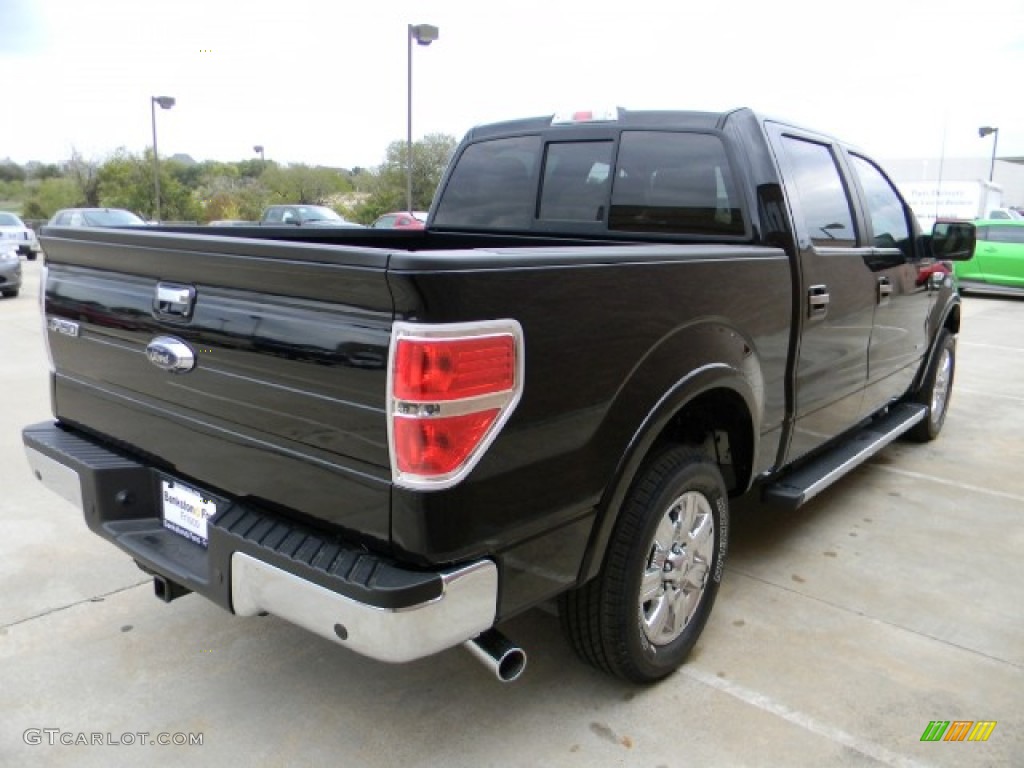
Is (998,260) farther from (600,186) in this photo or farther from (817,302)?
(600,186)

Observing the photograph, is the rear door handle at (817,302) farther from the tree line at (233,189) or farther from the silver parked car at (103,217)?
the tree line at (233,189)

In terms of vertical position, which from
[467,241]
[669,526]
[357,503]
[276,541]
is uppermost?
[467,241]

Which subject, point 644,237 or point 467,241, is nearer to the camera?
point 644,237

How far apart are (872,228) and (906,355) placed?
3.41ft

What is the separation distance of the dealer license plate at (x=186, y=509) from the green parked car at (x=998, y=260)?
1645 centimetres

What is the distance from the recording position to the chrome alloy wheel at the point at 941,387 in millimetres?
5734

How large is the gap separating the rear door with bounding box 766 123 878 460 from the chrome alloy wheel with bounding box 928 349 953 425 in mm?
1847

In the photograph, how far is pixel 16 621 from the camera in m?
3.18

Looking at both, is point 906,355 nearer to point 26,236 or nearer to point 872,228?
point 872,228

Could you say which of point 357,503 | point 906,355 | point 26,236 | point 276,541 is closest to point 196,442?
point 276,541

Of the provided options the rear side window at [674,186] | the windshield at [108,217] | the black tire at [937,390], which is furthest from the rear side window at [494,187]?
the windshield at [108,217]

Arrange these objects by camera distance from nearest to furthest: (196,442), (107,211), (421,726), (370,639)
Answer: (370,639)
(196,442)
(421,726)
(107,211)

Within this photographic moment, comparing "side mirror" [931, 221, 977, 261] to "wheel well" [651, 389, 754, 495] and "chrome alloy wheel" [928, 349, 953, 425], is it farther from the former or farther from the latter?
"wheel well" [651, 389, 754, 495]

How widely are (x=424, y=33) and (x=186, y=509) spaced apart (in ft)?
60.7
